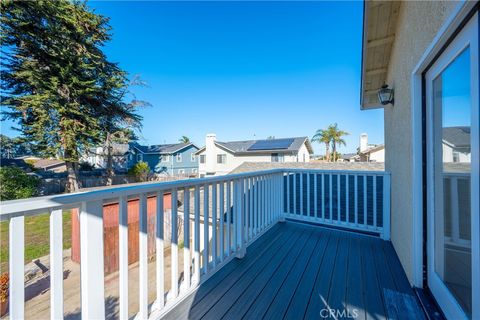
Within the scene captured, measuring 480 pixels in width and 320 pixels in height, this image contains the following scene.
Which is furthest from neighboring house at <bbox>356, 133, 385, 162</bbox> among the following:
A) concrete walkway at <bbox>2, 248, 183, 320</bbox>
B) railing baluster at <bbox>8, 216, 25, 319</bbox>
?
railing baluster at <bbox>8, 216, 25, 319</bbox>

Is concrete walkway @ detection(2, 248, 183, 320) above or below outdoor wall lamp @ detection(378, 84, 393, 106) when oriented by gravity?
below

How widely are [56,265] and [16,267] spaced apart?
149 millimetres

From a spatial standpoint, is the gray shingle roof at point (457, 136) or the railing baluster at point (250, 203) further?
the railing baluster at point (250, 203)

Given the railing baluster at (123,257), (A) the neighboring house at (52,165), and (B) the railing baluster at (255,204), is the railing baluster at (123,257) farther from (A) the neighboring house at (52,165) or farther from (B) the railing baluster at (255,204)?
(A) the neighboring house at (52,165)

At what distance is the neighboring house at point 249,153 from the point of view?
1916cm

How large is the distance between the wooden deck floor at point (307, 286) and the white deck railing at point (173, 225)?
0.16 meters

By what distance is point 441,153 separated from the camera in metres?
1.56

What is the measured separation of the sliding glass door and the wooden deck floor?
381mm

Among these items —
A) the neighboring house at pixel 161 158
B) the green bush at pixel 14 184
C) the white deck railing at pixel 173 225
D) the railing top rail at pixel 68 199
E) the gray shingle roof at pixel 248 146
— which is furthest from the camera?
the neighboring house at pixel 161 158

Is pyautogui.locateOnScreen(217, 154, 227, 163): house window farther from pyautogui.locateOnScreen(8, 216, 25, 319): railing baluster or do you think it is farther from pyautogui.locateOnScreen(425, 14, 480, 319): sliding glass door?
pyautogui.locateOnScreen(8, 216, 25, 319): railing baluster

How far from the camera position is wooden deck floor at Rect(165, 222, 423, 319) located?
62.9 inches

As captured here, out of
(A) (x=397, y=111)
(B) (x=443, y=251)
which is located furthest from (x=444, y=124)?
(A) (x=397, y=111)

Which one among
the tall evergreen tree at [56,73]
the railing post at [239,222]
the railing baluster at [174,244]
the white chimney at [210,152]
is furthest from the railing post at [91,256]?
the white chimney at [210,152]

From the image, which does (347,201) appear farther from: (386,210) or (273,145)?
(273,145)
